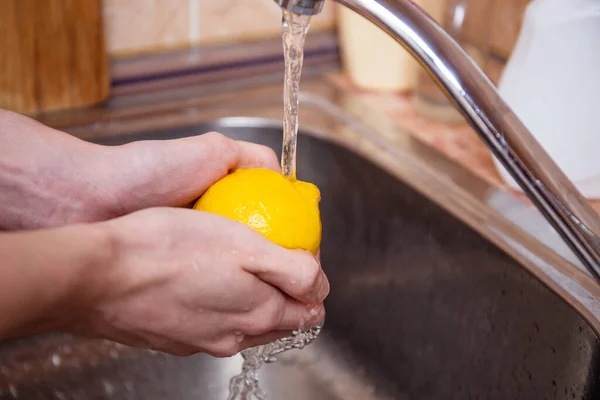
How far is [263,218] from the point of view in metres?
0.52

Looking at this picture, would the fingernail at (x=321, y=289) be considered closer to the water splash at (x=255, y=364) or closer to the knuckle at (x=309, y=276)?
the knuckle at (x=309, y=276)

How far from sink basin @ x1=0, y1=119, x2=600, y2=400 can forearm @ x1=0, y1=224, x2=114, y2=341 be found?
1.30ft

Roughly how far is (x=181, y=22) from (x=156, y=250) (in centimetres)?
57

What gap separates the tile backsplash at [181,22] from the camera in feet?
2.91

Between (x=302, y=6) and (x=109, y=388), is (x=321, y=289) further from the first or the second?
(x=109, y=388)

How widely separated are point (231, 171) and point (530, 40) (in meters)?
0.38

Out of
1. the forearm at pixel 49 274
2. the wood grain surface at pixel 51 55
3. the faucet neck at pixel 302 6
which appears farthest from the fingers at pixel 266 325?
the wood grain surface at pixel 51 55

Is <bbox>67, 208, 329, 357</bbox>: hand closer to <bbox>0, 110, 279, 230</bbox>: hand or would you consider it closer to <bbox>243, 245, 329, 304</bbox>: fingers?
<bbox>243, 245, 329, 304</bbox>: fingers

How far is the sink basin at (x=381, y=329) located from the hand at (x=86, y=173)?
0.25 m

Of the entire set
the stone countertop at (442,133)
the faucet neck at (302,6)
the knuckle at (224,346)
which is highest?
the faucet neck at (302,6)

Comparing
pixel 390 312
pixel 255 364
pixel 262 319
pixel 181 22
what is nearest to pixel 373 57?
pixel 181 22

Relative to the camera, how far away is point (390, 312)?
0.79m

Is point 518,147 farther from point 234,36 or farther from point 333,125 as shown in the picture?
point 234,36

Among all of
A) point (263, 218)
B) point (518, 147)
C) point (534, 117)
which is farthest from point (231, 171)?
point (534, 117)
